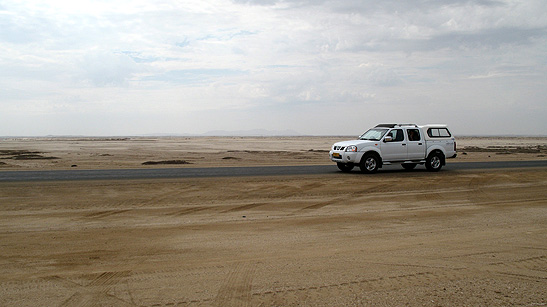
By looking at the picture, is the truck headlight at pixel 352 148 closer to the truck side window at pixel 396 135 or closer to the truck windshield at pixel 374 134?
the truck windshield at pixel 374 134

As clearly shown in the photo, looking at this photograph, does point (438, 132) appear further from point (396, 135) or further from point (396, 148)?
point (396, 148)

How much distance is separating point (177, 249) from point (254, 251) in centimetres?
137

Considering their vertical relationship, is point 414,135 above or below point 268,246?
above

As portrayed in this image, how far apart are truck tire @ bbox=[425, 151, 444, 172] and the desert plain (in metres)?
5.35

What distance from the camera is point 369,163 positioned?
19000mm

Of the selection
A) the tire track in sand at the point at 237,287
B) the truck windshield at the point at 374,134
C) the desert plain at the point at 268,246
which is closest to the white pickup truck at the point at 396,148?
the truck windshield at the point at 374,134

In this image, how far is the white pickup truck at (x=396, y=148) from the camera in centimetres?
1895

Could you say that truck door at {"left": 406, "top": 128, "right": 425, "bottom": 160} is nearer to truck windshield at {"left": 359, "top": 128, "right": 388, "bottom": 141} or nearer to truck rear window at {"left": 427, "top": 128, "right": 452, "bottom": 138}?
truck rear window at {"left": 427, "top": 128, "right": 452, "bottom": 138}

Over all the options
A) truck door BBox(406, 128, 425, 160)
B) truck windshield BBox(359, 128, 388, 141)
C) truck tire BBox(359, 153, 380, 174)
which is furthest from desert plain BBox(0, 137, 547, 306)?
truck door BBox(406, 128, 425, 160)

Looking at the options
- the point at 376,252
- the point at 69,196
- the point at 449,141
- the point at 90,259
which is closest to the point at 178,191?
the point at 69,196

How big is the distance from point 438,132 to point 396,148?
2611mm

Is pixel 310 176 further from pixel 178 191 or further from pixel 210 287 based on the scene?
pixel 210 287

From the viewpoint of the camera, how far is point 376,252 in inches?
287

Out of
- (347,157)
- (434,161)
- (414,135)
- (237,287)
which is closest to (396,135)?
(414,135)
